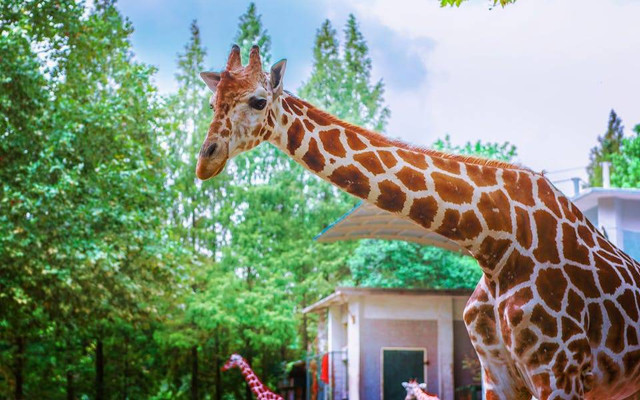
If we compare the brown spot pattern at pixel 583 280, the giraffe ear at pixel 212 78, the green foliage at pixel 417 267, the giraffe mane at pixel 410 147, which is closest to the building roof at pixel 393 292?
the green foliage at pixel 417 267

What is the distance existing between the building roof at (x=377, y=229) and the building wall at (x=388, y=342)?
3.83m

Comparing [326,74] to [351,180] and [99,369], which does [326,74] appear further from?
[351,180]

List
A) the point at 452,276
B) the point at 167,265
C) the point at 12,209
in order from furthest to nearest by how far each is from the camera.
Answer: the point at 452,276 < the point at 167,265 < the point at 12,209

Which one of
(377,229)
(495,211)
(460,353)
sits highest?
(377,229)

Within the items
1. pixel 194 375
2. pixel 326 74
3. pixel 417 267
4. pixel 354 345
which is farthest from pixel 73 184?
pixel 326 74

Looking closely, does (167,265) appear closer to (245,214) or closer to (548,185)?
(245,214)

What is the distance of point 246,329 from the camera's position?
82.5 feet

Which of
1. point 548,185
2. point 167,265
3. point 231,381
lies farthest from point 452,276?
point 548,185

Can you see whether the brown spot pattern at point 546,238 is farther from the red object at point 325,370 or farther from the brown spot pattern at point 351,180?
the red object at point 325,370

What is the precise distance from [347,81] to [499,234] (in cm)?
2527

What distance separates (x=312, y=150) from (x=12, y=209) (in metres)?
10.6

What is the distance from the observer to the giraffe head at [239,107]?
4.09 metres

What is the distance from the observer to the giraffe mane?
4500 mm

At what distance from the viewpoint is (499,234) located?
4.33 meters
